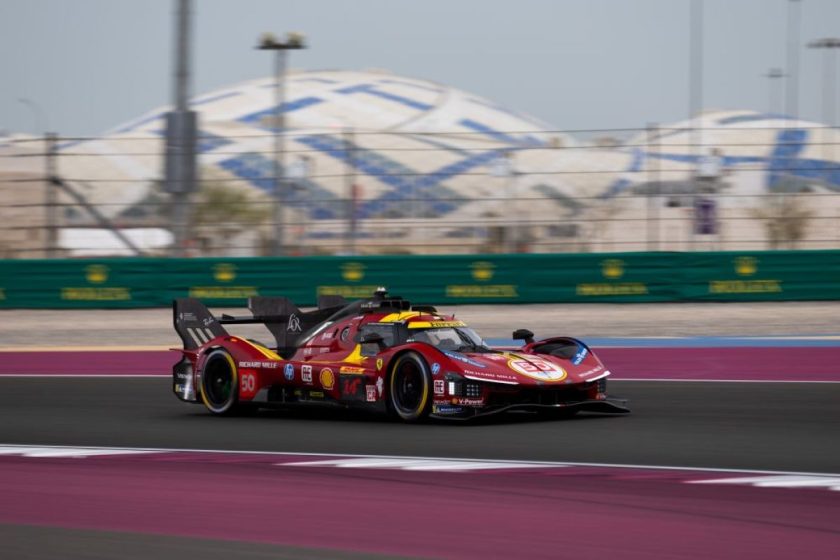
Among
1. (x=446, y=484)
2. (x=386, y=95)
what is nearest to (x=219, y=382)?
(x=446, y=484)

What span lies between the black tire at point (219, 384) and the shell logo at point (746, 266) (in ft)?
38.9

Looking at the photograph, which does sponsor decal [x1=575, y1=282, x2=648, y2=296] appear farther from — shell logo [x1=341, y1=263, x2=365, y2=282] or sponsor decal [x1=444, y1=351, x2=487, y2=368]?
sponsor decal [x1=444, y1=351, x2=487, y2=368]

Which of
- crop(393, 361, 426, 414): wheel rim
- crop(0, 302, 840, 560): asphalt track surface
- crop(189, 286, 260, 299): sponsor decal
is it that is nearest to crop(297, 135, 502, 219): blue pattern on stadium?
crop(189, 286, 260, 299): sponsor decal

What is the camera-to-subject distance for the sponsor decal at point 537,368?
392 inches

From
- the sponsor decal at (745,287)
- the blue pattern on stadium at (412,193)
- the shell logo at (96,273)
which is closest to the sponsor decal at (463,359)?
the sponsor decal at (745,287)

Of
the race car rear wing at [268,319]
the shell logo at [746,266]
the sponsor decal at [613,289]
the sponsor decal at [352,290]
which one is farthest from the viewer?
the sponsor decal at [352,290]

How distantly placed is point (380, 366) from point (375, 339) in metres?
0.26

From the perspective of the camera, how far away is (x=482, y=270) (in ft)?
71.3

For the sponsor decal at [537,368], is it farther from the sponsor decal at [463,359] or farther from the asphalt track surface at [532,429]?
the asphalt track surface at [532,429]

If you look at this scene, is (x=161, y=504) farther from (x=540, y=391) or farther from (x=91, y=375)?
(x=91, y=375)

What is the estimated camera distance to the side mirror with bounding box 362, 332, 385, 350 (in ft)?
34.3

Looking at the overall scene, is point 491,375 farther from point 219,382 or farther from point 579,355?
point 219,382

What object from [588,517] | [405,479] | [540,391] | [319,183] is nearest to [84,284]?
[319,183]

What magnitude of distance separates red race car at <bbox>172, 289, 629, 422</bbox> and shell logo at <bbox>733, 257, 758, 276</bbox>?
10.8 meters
